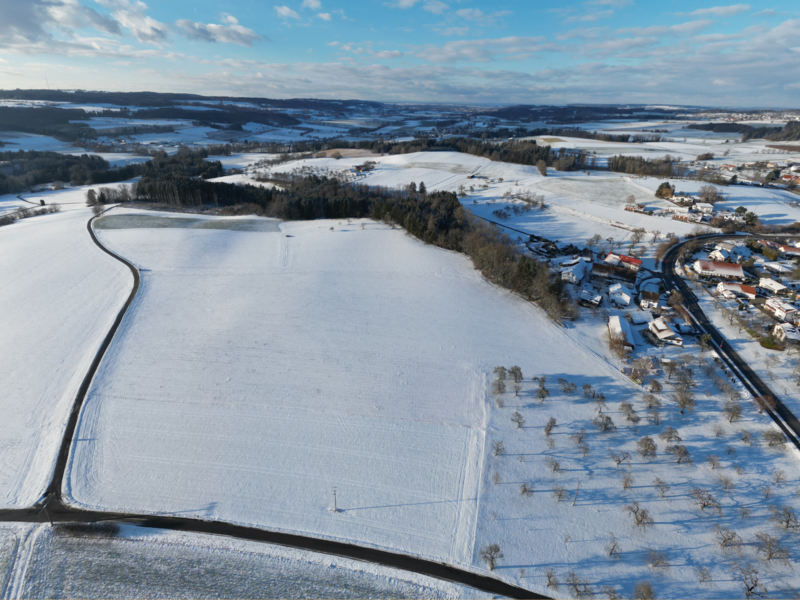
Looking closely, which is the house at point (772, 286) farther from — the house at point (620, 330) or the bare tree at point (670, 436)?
the bare tree at point (670, 436)

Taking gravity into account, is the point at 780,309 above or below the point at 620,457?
above

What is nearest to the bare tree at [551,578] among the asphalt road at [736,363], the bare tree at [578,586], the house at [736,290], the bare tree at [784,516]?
the bare tree at [578,586]

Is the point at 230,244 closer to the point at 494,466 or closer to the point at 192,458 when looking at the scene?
the point at 192,458

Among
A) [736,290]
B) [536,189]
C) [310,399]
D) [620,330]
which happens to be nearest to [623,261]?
[736,290]

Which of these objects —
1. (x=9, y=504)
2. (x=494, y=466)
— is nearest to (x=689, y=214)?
(x=494, y=466)

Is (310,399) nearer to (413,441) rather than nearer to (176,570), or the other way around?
(413,441)

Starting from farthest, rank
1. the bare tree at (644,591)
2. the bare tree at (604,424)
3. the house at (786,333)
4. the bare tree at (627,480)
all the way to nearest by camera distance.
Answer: the house at (786,333)
the bare tree at (604,424)
the bare tree at (627,480)
the bare tree at (644,591)

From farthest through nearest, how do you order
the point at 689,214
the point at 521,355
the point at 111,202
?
1. the point at 111,202
2. the point at 689,214
3. the point at 521,355
